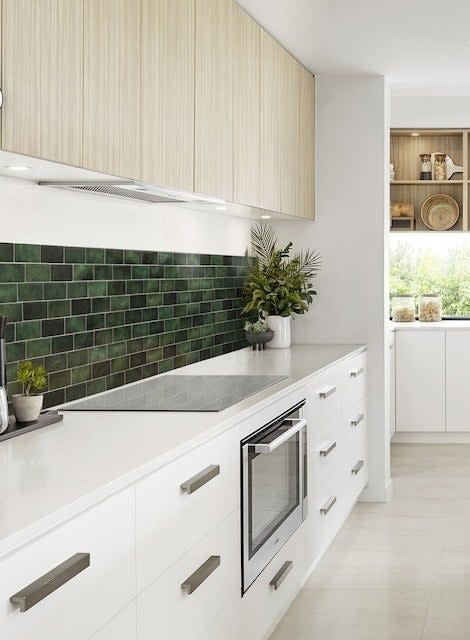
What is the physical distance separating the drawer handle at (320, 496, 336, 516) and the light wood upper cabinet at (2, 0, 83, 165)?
7.56 ft

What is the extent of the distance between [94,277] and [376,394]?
255cm

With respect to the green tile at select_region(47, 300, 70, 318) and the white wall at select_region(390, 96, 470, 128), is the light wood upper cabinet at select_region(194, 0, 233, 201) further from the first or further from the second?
the white wall at select_region(390, 96, 470, 128)

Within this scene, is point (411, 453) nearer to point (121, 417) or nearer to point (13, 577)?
point (121, 417)

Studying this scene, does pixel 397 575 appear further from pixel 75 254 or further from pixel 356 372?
pixel 75 254

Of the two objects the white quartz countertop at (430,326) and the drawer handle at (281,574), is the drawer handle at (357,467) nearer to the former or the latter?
the drawer handle at (281,574)

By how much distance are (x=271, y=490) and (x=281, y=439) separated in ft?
0.64

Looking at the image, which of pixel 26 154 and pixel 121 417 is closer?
pixel 26 154

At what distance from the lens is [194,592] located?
264 centimetres

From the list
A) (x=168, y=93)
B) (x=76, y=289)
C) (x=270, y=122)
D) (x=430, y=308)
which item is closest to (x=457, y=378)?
(x=430, y=308)

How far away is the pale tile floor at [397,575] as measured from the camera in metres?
3.69

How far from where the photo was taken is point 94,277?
358 cm

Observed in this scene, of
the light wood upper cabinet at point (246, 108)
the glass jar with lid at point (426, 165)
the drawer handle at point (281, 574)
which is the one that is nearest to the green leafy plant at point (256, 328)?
the light wood upper cabinet at point (246, 108)

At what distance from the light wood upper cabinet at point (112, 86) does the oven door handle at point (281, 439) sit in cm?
93

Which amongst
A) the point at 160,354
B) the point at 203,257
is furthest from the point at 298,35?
the point at 160,354
